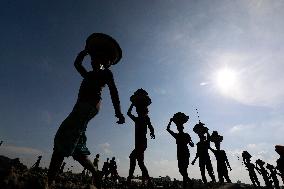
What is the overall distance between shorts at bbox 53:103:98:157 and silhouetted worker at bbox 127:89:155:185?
11.8 ft

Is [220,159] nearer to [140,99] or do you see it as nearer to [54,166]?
[140,99]

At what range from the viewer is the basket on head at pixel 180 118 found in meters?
9.87

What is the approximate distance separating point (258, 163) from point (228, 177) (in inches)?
377

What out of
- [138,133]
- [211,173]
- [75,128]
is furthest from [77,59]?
[211,173]

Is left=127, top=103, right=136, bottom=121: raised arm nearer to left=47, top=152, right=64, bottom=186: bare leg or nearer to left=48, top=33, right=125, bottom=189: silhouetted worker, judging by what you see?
left=48, top=33, right=125, bottom=189: silhouetted worker

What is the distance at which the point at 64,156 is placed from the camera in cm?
377

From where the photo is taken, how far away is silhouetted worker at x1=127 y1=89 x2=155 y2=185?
7547mm

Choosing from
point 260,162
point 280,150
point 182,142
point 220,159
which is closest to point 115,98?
point 182,142

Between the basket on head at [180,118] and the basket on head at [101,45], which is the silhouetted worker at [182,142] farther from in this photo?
the basket on head at [101,45]

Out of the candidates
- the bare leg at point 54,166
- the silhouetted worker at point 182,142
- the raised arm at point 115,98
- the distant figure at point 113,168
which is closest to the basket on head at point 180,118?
the silhouetted worker at point 182,142

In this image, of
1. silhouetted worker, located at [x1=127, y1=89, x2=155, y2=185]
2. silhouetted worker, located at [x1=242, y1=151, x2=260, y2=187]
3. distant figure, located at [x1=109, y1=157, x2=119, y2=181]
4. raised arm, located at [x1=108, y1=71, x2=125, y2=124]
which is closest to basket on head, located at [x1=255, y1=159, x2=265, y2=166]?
silhouetted worker, located at [x1=242, y1=151, x2=260, y2=187]

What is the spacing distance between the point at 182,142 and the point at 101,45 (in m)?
5.99

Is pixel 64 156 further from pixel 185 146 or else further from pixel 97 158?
pixel 97 158

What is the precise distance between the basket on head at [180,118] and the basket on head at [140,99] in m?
1.95
